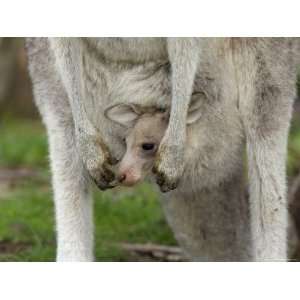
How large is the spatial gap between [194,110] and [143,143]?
0.27m

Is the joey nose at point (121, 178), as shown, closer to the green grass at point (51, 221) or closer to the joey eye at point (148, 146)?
the joey eye at point (148, 146)

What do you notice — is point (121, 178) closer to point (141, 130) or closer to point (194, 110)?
point (141, 130)

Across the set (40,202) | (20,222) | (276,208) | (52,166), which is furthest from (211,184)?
(40,202)

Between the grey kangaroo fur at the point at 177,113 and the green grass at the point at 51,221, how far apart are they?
2.71 feet

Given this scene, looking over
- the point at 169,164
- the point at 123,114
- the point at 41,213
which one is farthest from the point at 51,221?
the point at 169,164

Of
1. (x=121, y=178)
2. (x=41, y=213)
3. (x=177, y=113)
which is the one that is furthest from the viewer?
(x=41, y=213)

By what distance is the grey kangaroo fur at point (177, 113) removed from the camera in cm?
405

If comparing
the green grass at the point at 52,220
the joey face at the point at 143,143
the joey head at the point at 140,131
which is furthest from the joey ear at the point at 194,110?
the green grass at the point at 52,220

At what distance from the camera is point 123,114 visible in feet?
14.2

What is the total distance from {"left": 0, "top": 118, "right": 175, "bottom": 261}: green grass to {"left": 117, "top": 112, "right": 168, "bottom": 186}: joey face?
43.6 inches

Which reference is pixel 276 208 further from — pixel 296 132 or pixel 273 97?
pixel 296 132

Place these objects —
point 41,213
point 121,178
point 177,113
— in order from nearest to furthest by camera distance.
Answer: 1. point 177,113
2. point 121,178
3. point 41,213

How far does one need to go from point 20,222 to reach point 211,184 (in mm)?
1848

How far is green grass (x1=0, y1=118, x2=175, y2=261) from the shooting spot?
18.0ft
